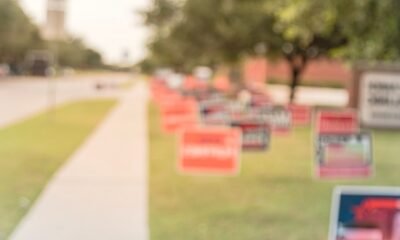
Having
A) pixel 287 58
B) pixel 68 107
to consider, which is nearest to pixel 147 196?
pixel 68 107

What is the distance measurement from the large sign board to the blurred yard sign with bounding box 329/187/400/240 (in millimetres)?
4328

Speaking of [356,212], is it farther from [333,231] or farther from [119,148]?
[119,148]

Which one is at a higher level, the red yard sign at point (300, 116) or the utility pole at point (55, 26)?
the utility pole at point (55, 26)

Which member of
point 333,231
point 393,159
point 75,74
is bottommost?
point 393,159

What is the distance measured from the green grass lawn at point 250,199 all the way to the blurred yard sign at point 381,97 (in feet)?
1.02

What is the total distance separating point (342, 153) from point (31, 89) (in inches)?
71.4

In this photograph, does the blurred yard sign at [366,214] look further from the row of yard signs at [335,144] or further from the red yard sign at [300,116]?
the red yard sign at [300,116]

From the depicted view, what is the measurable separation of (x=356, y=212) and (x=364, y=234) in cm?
8

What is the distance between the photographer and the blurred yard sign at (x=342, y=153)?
4.34 meters

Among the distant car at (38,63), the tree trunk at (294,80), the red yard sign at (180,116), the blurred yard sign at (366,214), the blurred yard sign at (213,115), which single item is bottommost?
the tree trunk at (294,80)

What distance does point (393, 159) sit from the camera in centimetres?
660

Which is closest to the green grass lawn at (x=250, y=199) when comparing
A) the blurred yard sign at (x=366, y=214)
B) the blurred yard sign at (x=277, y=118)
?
the blurred yard sign at (x=277, y=118)

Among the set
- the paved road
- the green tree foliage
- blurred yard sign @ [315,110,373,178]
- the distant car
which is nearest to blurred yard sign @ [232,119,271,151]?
blurred yard sign @ [315,110,373,178]

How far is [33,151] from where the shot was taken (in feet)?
19.8
